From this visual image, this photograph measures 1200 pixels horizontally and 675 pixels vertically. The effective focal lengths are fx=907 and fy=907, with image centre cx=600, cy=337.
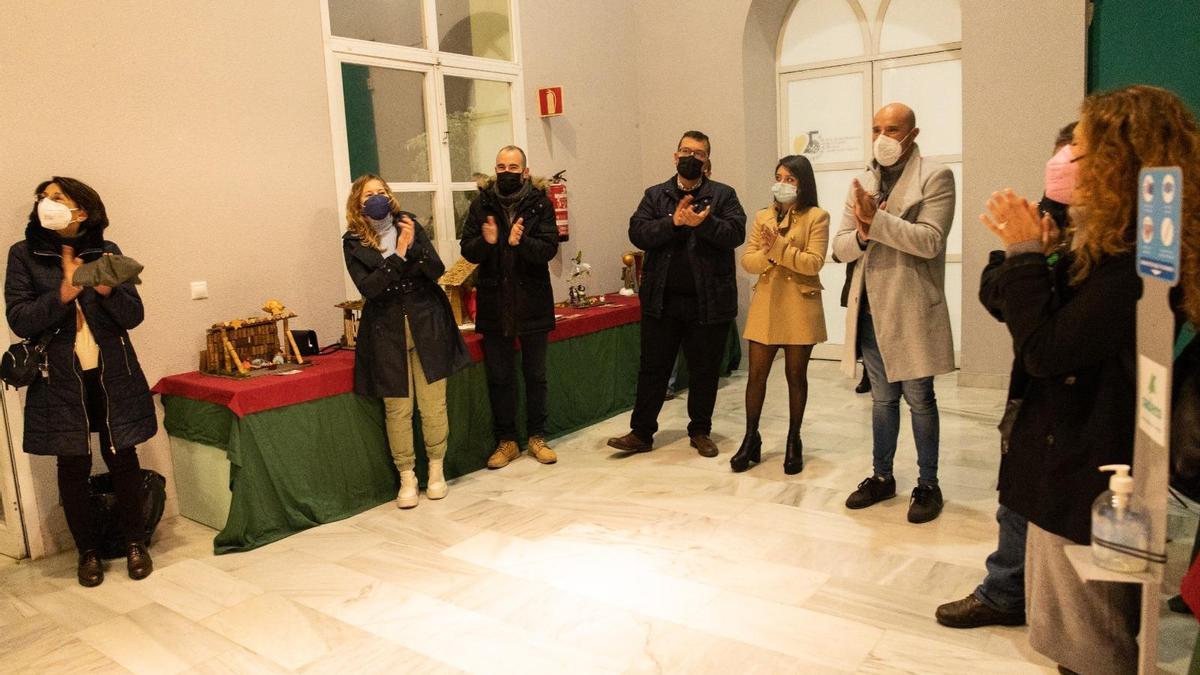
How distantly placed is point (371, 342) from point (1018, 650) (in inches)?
108

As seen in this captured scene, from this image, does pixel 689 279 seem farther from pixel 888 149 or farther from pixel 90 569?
pixel 90 569

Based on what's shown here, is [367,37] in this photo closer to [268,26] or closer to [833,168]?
[268,26]

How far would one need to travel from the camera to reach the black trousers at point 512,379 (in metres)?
4.61

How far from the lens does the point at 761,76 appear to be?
22.7 feet

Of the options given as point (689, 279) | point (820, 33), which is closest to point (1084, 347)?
point (689, 279)

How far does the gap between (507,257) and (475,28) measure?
2.02 metres

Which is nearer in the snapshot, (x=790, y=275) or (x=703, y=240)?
(x=790, y=275)

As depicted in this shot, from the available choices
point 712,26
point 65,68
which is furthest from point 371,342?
point 712,26

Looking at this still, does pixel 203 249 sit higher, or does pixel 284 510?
pixel 203 249

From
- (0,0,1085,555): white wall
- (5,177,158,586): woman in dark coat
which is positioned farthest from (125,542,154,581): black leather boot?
(0,0,1085,555): white wall

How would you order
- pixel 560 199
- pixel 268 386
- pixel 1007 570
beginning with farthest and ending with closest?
pixel 560 199 → pixel 268 386 → pixel 1007 570

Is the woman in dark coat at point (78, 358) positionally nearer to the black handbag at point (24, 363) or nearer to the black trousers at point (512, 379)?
the black handbag at point (24, 363)

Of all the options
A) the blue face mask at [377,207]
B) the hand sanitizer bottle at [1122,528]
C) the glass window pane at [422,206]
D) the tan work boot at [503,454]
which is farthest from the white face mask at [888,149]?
the glass window pane at [422,206]

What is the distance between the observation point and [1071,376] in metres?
2.10
